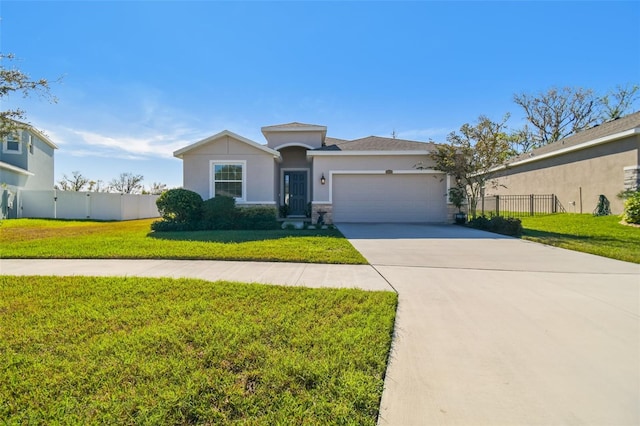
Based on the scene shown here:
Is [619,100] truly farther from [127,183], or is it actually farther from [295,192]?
[127,183]

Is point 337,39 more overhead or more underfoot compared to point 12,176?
more overhead

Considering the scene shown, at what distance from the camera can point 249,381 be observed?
87.3 inches

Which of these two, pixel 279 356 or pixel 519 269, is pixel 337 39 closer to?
pixel 519 269

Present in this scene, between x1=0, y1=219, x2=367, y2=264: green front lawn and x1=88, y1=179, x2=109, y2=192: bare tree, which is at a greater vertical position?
x1=88, y1=179, x2=109, y2=192: bare tree

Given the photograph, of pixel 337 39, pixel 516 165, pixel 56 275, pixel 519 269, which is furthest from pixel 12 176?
pixel 516 165

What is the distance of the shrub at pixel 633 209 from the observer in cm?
1069

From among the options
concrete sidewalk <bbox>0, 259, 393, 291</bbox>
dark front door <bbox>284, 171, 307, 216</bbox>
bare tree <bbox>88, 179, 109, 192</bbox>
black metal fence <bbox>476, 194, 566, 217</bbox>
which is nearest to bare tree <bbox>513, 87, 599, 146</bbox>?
black metal fence <bbox>476, 194, 566, 217</bbox>

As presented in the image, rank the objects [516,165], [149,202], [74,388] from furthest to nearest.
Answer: [149,202]
[516,165]
[74,388]

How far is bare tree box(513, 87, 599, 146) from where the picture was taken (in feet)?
93.9

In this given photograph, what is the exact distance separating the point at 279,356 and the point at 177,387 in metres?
0.77

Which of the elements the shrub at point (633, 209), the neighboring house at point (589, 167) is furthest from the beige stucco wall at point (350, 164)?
the shrub at point (633, 209)

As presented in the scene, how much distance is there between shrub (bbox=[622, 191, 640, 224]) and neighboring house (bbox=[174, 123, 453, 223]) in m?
5.96

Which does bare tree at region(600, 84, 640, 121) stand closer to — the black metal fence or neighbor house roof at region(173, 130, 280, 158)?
the black metal fence

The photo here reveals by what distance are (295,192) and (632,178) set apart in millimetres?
14602
